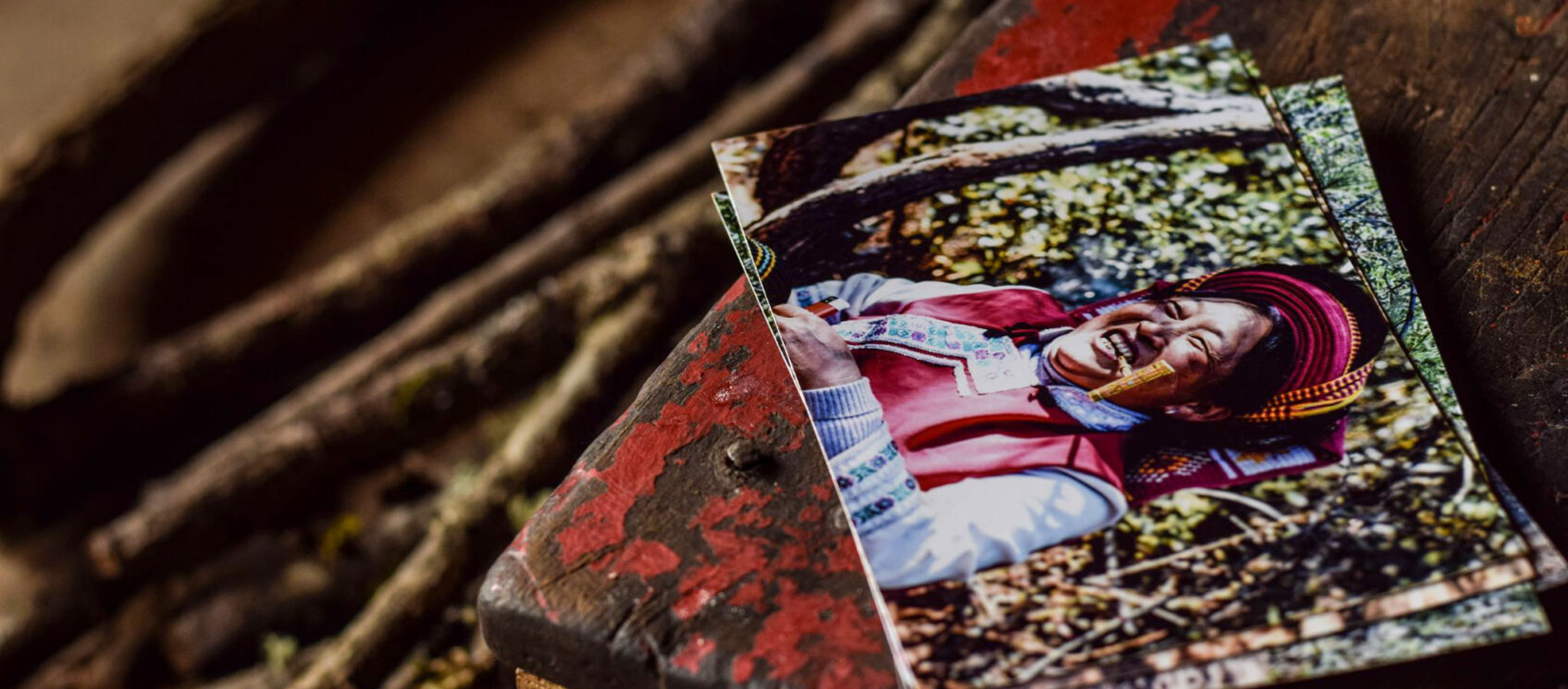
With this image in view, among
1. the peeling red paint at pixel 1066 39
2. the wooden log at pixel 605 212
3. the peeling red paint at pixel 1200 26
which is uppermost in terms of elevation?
the peeling red paint at pixel 1066 39

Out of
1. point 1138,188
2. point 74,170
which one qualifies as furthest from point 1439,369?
point 74,170

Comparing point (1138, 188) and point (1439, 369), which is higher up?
point (1138, 188)

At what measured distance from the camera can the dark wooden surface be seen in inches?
26.3

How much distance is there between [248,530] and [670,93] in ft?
4.04

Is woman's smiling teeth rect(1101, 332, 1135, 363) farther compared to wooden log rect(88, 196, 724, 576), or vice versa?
wooden log rect(88, 196, 724, 576)

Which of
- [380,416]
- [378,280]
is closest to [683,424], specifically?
[380,416]

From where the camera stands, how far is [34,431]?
1987 millimetres

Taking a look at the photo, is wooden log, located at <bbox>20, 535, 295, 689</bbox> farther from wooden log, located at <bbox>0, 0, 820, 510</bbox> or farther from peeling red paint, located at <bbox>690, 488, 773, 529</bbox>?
peeling red paint, located at <bbox>690, 488, 773, 529</bbox>

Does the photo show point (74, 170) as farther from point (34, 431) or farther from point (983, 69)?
point (983, 69)

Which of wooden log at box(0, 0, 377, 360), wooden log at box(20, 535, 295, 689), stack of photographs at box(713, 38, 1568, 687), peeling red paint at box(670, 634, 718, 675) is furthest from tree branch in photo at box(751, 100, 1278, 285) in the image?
wooden log at box(0, 0, 377, 360)

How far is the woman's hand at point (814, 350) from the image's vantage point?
0.75m

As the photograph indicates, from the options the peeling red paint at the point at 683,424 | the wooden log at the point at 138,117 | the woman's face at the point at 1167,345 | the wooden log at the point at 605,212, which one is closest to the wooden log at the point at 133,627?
the wooden log at the point at 605,212

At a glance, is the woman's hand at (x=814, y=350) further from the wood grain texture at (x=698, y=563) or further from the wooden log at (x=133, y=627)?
the wooden log at (x=133, y=627)

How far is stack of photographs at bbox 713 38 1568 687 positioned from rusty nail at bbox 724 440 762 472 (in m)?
0.06
